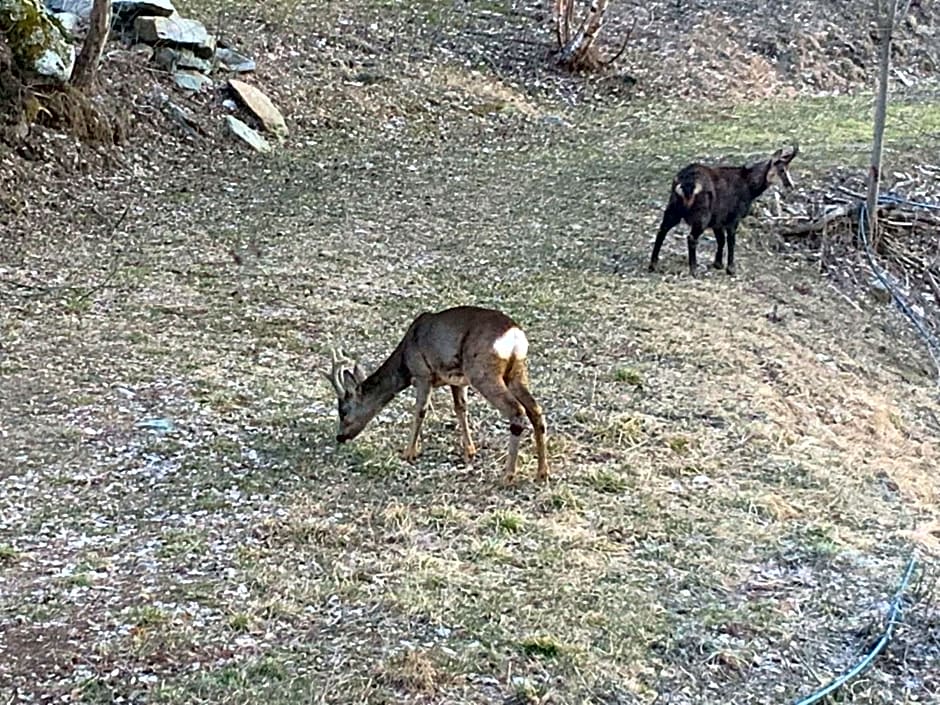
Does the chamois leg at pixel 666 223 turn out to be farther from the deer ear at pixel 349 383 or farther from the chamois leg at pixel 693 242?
the deer ear at pixel 349 383

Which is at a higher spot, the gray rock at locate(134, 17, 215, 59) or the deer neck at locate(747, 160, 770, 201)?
the deer neck at locate(747, 160, 770, 201)

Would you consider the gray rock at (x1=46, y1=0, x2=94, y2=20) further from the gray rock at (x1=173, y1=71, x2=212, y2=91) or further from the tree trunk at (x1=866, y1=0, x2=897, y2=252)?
the tree trunk at (x1=866, y1=0, x2=897, y2=252)

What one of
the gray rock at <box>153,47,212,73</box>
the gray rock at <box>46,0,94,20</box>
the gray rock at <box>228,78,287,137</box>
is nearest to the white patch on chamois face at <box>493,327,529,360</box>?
the gray rock at <box>228,78,287,137</box>

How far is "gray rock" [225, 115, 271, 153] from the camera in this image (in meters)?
13.2

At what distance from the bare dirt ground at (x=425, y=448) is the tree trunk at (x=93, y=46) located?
41 cm

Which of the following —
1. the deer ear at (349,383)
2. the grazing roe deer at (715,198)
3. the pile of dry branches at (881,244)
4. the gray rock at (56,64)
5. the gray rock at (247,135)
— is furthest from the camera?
the gray rock at (247,135)

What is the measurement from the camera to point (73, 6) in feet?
46.3

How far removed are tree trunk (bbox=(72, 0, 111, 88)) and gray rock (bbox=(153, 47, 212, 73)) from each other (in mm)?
1577

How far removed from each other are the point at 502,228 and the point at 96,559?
653 cm

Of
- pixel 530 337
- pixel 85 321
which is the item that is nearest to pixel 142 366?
pixel 85 321

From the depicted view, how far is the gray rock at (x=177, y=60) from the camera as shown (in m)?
13.9

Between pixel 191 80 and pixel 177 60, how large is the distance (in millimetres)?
348

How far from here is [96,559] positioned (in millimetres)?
5355

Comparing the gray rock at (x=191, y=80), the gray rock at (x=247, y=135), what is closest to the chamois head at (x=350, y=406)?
the gray rock at (x=247, y=135)
